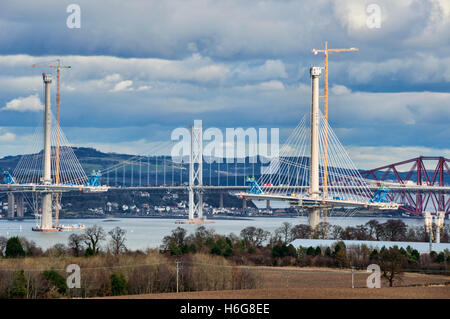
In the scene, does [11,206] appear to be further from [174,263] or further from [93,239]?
[174,263]

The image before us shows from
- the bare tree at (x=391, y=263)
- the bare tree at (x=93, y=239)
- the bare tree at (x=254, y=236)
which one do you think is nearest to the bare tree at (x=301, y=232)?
the bare tree at (x=254, y=236)

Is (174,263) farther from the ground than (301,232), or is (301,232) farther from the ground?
(301,232)

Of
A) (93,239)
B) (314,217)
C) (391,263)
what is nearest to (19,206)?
(314,217)

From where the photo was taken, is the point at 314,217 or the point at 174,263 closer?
the point at 174,263

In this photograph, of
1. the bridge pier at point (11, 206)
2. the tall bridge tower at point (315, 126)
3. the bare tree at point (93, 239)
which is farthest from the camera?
the bridge pier at point (11, 206)

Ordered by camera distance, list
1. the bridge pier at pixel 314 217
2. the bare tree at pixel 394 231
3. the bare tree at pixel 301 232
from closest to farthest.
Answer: the bare tree at pixel 301 232 < the bare tree at pixel 394 231 < the bridge pier at pixel 314 217

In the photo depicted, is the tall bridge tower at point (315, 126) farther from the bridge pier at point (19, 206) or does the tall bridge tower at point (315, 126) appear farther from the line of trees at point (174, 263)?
the bridge pier at point (19, 206)

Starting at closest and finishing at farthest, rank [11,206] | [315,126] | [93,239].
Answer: [93,239]
[315,126]
[11,206]

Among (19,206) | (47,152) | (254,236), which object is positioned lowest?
(254,236)

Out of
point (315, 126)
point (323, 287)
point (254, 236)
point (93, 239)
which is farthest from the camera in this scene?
point (315, 126)

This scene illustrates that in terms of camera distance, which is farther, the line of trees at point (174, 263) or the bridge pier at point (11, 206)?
the bridge pier at point (11, 206)
